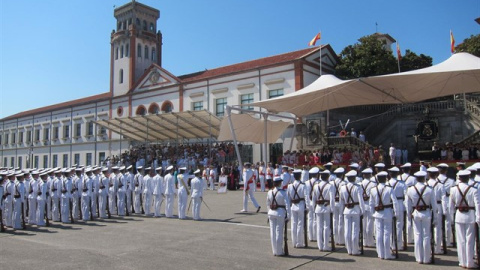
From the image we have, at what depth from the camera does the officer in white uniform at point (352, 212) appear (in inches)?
334

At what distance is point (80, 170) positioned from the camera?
1467cm

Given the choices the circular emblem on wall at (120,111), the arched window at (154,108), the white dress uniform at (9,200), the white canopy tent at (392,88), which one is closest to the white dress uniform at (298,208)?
the white dress uniform at (9,200)

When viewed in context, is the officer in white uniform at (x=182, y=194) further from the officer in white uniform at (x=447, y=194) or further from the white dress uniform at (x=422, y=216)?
the officer in white uniform at (x=447, y=194)

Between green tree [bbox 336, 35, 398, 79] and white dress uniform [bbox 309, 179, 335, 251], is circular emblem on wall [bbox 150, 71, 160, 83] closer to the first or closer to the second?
green tree [bbox 336, 35, 398, 79]

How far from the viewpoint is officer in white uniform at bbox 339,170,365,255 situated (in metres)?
8.48

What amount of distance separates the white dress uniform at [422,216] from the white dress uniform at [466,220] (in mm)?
489

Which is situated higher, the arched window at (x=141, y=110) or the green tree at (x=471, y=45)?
the green tree at (x=471, y=45)

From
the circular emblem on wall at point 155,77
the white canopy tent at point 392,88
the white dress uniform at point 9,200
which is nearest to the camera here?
the white dress uniform at point 9,200

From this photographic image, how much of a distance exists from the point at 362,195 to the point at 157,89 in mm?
32894

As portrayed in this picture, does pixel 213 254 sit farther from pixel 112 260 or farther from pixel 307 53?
pixel 307 53

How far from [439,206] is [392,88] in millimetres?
10642

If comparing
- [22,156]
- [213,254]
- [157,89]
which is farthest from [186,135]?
[22,156]

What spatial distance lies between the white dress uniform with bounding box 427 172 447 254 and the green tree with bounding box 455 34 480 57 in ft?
75.9

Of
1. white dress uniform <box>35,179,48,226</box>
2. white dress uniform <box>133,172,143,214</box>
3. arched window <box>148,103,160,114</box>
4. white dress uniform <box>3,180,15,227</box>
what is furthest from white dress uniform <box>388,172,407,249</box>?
arched window <box>148,103,160,114</box>
